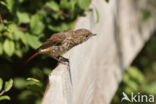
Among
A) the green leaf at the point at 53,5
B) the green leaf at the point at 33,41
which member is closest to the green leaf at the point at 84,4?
the green leaf at the point at 53,5

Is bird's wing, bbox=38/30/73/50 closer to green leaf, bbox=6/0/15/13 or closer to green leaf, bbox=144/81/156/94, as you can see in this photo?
green leaf, bbox=6/0/15/13

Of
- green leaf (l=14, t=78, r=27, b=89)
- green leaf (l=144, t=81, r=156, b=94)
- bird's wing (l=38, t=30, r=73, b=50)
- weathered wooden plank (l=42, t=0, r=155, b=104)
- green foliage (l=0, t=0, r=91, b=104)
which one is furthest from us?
green leaf (l=144, t=81, r=156, b=94)

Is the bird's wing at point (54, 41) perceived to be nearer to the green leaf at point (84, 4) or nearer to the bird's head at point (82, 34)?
the bird's head at point (82, 34)

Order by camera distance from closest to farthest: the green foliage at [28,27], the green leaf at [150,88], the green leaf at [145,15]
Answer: the green foliage at [28,27]
the green leaf at [145,15]
the green leaf at [150,88]

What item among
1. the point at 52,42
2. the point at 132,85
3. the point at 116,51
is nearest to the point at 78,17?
the point at 52,42

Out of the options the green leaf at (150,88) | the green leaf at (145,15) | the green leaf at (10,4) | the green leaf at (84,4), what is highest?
→ the green leaf at (10,4)

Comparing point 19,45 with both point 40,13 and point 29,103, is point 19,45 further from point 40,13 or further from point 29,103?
point 29,103

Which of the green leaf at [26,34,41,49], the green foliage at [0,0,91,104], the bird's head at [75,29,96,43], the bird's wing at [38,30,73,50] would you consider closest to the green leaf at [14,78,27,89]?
the green foliage at [0,0,91,104]
